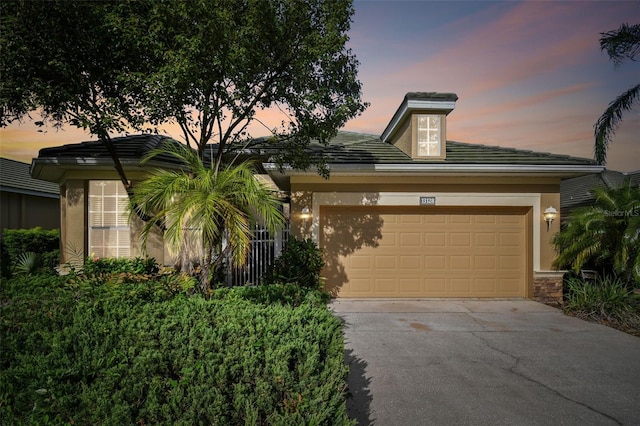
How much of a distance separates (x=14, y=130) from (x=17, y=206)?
38.8 ft

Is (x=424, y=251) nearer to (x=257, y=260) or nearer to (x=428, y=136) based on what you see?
(x=428, y=136)

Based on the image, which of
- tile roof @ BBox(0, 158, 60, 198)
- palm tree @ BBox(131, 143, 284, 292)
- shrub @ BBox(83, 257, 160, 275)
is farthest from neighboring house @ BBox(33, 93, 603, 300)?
tile roof @ BBox(0, 158, 60, 198)

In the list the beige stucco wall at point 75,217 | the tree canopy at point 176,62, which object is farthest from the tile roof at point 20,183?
the tree canopy at point 176,62

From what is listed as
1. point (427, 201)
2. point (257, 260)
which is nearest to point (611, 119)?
point (427, 201)

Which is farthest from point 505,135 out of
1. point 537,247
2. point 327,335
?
point 327,335

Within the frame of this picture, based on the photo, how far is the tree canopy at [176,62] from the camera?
591 centimetres

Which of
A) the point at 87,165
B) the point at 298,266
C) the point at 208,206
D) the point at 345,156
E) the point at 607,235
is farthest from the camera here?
the point at 345,156

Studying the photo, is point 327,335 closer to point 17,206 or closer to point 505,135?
point 505,135

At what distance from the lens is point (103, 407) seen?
2383 millimetres

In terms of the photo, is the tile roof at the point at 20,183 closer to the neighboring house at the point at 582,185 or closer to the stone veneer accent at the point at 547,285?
the stone veneer accent at the point at 547,285

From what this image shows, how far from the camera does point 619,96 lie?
1070cm

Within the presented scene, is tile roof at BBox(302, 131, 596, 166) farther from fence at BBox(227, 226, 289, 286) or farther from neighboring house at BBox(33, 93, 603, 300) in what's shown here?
fence at BBox(227, 226, 289, 286)

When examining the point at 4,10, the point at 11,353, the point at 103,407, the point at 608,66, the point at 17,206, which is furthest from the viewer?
the point at 17,206

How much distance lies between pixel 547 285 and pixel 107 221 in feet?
37.6
